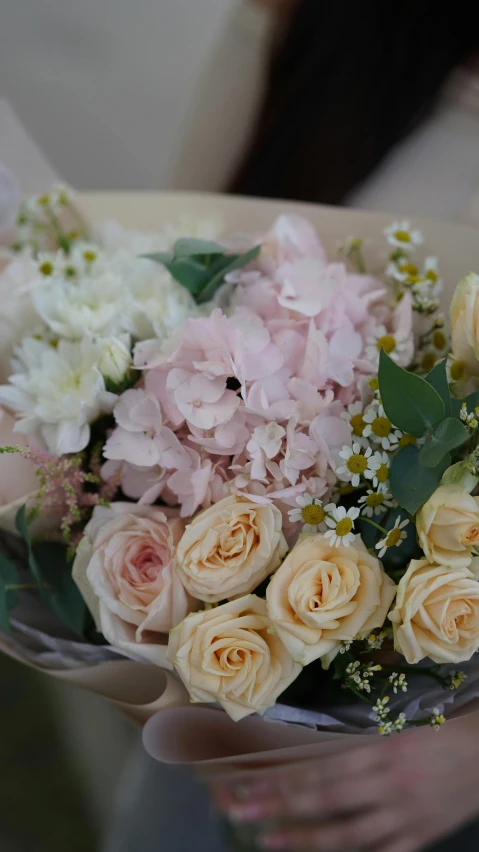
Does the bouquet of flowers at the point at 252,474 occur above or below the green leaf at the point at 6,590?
above

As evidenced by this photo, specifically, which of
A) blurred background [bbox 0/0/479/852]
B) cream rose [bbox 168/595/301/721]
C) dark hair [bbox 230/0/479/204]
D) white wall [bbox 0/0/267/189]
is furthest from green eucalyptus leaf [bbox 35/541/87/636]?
white wall [bbox 0/0/267/189]

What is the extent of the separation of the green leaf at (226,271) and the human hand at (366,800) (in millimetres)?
421

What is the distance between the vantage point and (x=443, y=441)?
33cm

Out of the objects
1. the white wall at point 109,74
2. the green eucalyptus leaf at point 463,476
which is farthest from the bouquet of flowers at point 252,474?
the white wall at point 109,74

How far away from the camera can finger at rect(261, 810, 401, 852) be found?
2.31 feet

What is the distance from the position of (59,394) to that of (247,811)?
20.1 inches

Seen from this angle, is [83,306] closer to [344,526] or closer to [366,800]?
[344,526]

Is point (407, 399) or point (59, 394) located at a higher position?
point (407, 399)

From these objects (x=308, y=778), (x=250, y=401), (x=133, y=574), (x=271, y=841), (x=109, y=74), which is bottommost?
(x=271, y=841)

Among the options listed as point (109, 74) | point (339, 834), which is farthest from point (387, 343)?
point (109, 74)

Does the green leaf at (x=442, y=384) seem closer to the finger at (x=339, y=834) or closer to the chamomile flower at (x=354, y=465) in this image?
the chamomile flower at (x=354, y=465)

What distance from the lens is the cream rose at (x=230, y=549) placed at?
344mm

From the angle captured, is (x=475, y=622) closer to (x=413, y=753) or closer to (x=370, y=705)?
(x=370, y=705)

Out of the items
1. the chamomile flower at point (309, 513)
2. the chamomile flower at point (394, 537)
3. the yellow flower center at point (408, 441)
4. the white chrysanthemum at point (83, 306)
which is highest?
the yellow flower center at point (408, 441)
